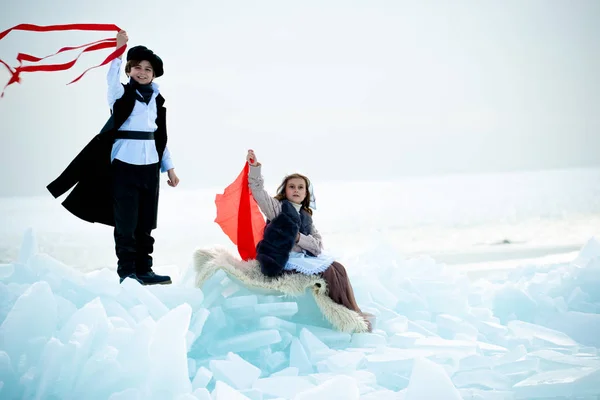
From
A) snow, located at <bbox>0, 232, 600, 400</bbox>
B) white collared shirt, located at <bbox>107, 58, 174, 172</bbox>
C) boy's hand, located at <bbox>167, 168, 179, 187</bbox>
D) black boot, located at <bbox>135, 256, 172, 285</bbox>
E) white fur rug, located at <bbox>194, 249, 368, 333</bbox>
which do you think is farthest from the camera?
boy's hand, located at <bbox>167, 168, 179, 187</bbox>

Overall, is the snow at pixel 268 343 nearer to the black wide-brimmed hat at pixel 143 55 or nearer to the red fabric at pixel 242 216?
the red fabric at pixel 242 216

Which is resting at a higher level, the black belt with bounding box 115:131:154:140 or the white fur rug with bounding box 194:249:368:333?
the black belt with bounding box 115:131:154:140

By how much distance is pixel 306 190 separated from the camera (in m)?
2.89

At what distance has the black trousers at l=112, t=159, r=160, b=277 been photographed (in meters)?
2.83

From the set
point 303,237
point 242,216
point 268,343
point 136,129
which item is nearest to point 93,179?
point 136,129

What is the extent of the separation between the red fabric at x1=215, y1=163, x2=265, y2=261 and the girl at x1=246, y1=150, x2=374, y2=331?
0.10 m

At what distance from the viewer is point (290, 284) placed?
2584mm

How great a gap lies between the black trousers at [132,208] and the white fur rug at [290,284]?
43 cm

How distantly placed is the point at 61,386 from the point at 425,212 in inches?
344

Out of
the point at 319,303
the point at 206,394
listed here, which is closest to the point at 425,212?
the point at 319,303

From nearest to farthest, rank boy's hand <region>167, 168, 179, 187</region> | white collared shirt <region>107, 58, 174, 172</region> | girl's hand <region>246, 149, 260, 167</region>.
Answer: girl's hand <region>246, 149, 260, 167</region>
white collared shirt <region>107, 58, 174, 172</region>
boy's hand <region>167, 168, 179, 187</region>

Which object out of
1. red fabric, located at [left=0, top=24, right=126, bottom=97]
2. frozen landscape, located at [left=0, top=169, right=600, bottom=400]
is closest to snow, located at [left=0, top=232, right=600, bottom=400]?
frozen landscape, located at [left=0, top=169, right=600, bottom=400]

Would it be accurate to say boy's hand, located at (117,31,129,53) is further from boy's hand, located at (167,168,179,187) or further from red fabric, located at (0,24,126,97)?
boy's hand, located at (167,168,179,187)

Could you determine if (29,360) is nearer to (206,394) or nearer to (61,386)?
(61,386)
